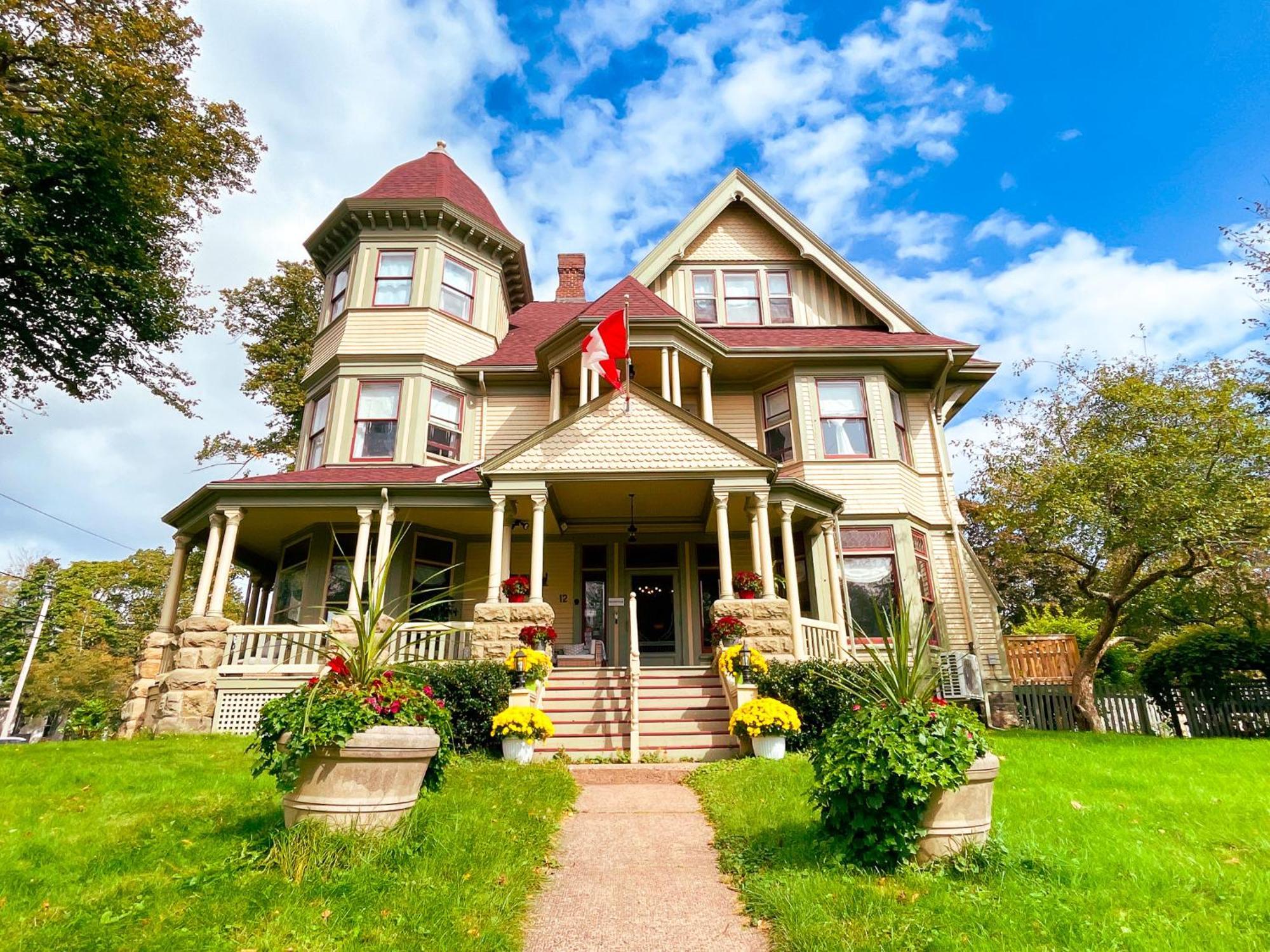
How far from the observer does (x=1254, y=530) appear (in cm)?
1184

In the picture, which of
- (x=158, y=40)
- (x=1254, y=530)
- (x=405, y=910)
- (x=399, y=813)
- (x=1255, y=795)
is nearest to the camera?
(x=405, y=910)

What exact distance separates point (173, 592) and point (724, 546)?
10292 millimetres

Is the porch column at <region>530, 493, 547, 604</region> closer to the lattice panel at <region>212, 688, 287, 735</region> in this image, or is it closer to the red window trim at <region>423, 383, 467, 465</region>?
the red window trim at <region>423, 383, 467, 465</region>

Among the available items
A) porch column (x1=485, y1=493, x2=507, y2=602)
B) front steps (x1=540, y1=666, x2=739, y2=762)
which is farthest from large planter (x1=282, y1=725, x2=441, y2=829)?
porch column (x1=485, y1=493, x2=507, y2=602)

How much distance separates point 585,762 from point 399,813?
4.36 meters

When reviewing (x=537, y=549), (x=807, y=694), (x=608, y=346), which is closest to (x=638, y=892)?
(x=807, y=694)

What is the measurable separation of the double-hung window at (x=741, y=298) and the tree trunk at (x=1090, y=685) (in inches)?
383

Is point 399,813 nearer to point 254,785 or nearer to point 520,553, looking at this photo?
point 254,785

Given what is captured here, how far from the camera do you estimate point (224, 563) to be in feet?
38.3

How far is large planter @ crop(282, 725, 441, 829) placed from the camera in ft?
13.1

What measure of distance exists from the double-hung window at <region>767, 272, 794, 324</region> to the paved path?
43.2ft

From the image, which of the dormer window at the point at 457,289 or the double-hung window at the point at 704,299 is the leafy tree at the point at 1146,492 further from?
the dormer window at the point at 457,289

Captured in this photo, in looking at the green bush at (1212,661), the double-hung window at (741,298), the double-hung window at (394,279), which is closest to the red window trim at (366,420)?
the double-hung window at (394,279)

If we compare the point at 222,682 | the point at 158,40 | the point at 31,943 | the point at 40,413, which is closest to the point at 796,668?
the point at 31,943
